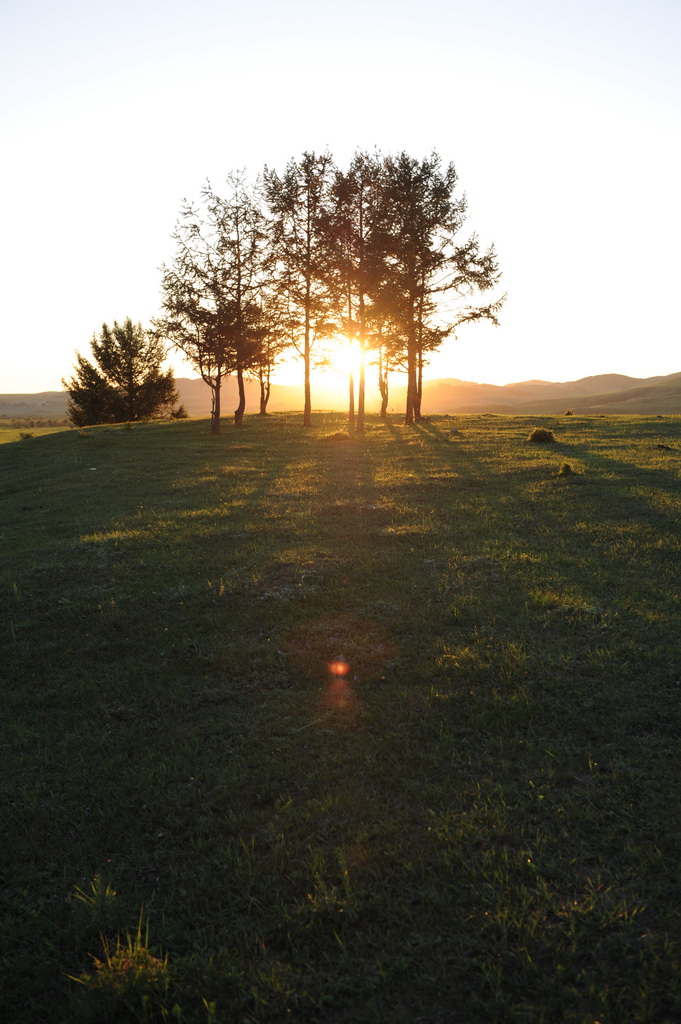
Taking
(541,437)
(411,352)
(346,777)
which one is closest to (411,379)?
(411,352)

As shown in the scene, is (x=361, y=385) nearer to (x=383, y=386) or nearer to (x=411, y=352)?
(x=411, y=352)

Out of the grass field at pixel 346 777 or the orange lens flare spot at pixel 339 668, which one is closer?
the grass field at pixel 346 777

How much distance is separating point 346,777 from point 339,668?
206 centimetres

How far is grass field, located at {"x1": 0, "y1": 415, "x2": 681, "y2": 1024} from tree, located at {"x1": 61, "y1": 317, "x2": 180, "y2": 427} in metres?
55.1

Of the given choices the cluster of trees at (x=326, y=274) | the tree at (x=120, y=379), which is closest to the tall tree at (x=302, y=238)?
the cluster of trees at (x=326, y=274)

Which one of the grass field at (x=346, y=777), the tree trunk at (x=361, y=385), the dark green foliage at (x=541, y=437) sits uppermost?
the tree trunk at (x=361, y=385)

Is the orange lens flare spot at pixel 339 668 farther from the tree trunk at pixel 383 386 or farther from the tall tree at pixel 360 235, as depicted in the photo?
the tree trunk at pixel 383 386

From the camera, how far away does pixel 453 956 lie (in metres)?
3.89

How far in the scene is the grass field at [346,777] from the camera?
12.6ft

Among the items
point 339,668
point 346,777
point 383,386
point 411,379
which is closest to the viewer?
point 346,777

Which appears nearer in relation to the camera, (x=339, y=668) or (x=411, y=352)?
(x=339, y=668)

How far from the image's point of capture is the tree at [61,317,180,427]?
6294cm

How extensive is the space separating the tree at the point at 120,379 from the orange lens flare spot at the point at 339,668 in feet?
199

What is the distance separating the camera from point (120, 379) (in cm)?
6412
